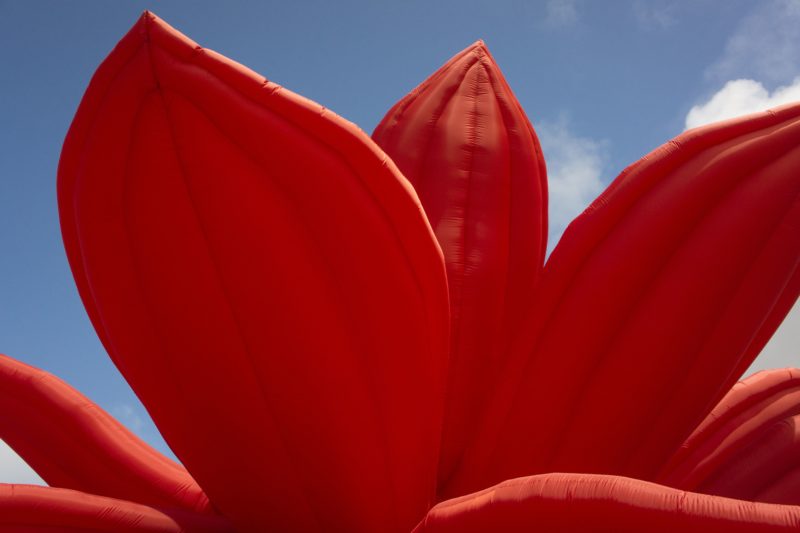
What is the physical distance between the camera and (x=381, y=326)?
147 cm

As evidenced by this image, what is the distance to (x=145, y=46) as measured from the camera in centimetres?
133

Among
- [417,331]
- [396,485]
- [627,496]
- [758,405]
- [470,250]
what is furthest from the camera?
[758,405]

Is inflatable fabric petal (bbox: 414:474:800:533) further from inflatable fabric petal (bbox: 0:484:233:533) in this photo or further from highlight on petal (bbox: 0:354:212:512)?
highlight on petal (bbox: 0:354:212:512)

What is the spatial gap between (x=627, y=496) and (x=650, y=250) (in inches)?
29.6

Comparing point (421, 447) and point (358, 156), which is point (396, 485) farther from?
point (358, 156)

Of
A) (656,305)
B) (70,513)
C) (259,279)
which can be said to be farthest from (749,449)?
(70,513)

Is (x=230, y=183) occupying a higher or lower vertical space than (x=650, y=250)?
higher

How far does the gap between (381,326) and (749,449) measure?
1.18 meters

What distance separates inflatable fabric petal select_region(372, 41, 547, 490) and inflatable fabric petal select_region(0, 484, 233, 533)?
2.58ft

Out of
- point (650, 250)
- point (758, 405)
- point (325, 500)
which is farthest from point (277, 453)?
point (758, 405)

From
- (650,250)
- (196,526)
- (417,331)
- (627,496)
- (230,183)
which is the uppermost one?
(230,183)

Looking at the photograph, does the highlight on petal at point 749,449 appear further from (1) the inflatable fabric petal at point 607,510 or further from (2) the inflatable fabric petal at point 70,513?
(2) the inflatable fabric petal at point 70,513

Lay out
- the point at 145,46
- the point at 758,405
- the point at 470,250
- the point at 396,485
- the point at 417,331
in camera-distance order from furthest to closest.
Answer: the point at 758,405, the point at 470,250, the point at 396,485, the point at 417,331, the point at 145,46

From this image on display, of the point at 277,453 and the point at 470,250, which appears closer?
the point at 277,453
